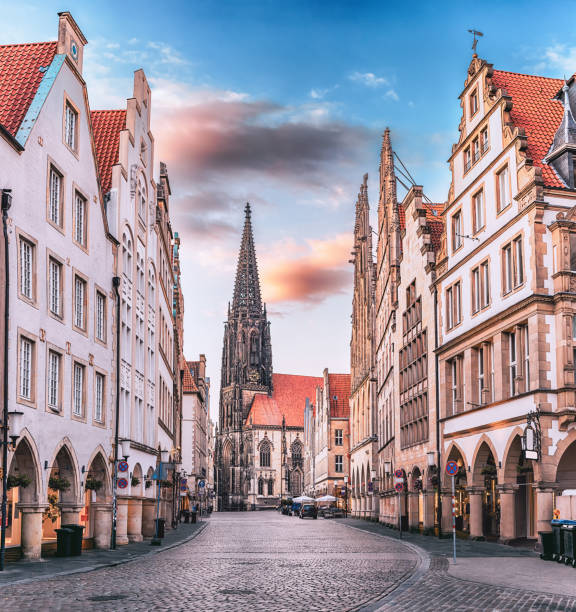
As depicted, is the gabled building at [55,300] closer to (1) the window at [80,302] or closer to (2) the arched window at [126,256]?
(1) the window at [80,302]

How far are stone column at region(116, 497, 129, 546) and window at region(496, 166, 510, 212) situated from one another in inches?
661

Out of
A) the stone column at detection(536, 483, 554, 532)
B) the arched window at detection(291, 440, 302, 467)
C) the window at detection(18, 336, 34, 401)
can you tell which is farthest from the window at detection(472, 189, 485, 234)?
the arched window at detection(291, 440, 302, 467)

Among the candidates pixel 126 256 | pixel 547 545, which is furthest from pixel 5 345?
pixel 547 545

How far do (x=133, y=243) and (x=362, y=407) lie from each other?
1723 inches

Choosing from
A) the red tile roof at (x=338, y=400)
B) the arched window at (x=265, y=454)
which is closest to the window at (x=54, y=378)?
the red tile roof at (x=338, y=400)

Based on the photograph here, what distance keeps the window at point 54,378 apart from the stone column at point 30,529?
2.96 metres

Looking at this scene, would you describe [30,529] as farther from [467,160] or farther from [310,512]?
[310,512]

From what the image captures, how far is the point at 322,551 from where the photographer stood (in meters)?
30.0

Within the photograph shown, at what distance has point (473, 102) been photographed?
3700cm

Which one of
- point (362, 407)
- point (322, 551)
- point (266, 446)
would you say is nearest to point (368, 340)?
point (362, 407)

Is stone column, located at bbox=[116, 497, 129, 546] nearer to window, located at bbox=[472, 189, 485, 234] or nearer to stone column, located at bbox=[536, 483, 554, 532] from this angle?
stone column, located at bbox=[536, 483, 554, 532]

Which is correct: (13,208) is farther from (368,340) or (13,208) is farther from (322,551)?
(368,340)

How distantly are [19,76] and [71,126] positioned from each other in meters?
2.38

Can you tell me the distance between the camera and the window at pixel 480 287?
111ft
